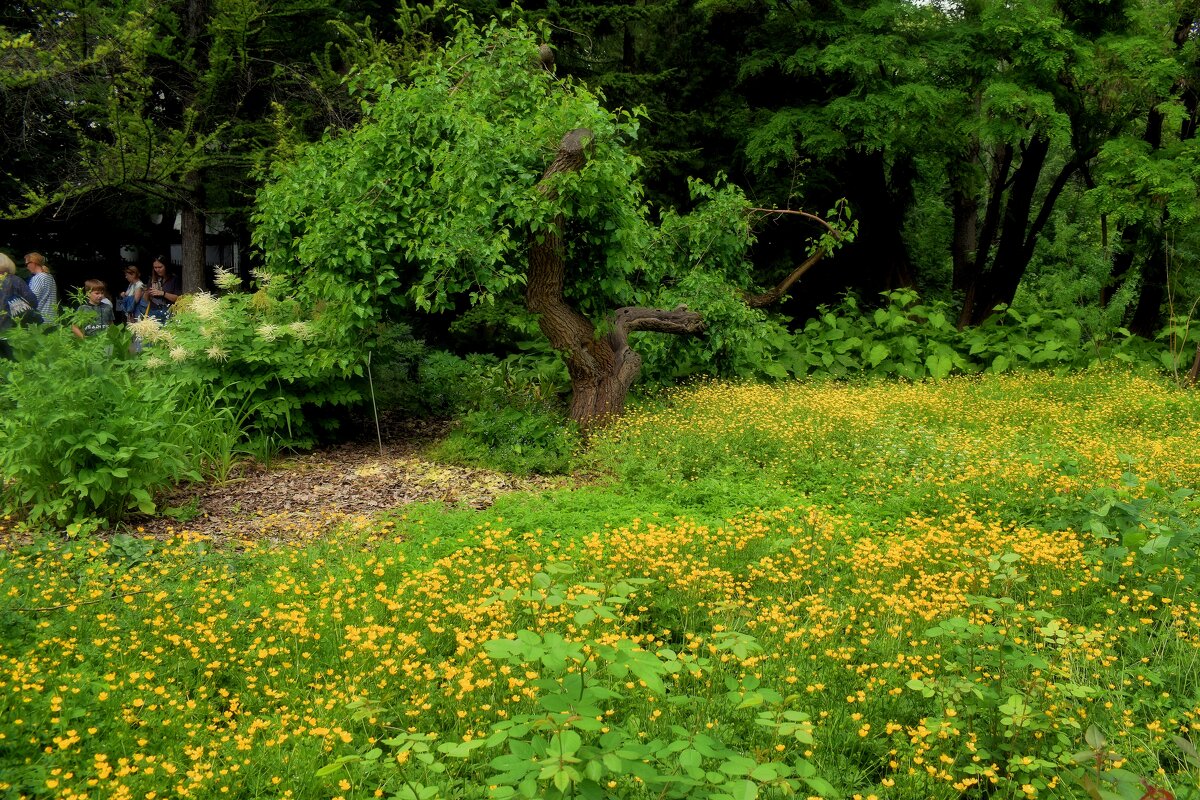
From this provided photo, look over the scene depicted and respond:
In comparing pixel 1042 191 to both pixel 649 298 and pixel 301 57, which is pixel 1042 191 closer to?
pixel 649 298

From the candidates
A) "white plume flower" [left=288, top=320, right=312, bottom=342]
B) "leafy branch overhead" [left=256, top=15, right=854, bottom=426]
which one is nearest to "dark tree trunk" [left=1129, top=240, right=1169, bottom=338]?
"leafy branch overhead" [left=256, top=15, right=854, bottom=426]

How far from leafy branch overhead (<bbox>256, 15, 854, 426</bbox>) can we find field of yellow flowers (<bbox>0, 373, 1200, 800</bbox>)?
2.42 m

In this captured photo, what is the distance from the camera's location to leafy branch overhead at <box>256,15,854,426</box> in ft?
26.0

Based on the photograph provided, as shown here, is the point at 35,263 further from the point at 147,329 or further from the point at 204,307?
the point at 204,307

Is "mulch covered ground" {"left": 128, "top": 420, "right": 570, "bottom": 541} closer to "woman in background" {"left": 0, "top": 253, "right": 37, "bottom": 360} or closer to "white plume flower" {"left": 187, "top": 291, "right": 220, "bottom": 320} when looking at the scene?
"white plume flower" {"left": 187, "top": 291, "right": 220, "bottom": 320}

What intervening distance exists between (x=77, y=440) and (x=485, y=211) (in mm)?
3762

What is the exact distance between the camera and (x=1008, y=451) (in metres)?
7.25

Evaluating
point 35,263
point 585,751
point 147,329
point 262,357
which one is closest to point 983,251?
point 262,357

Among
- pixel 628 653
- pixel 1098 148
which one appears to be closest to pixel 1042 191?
pixel 1098 148

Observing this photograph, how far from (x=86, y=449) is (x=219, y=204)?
8.17 meters

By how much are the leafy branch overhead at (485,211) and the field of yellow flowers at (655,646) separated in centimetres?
242

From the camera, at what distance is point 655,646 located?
395 cm

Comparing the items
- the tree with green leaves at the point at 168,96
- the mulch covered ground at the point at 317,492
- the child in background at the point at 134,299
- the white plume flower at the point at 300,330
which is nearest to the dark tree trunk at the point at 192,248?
the tree with green leaves at the point at 168,96

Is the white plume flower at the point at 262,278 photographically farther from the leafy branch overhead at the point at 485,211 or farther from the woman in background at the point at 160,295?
the woman in background at the point at 160,295
